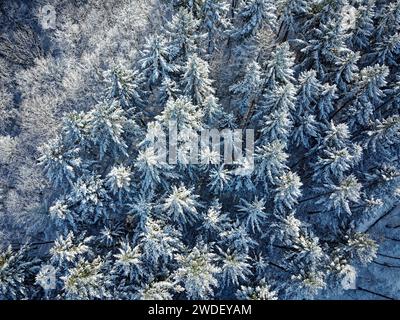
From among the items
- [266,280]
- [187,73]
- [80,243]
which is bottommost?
[266,280]

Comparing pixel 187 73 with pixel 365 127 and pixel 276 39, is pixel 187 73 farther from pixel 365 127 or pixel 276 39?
pixel 365 127

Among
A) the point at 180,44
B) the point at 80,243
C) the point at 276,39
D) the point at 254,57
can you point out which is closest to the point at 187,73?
the point at 180,44

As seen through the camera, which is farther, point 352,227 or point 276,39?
point 276,39

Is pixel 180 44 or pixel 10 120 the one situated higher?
pixel 180 44

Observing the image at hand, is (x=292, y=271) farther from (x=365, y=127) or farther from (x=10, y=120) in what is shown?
(x=10, y=120)
